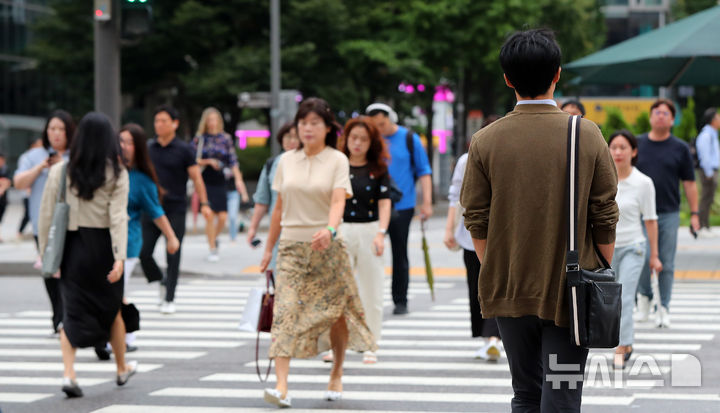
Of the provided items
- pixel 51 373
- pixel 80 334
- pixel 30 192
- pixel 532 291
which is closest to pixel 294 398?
pixel 80 334

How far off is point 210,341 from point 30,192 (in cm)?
198

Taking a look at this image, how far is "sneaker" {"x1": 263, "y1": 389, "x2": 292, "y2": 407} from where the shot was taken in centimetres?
684

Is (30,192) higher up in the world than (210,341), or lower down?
higher up

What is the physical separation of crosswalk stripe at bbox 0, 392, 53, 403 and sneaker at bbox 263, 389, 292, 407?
4.83ft

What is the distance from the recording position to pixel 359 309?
735 cm

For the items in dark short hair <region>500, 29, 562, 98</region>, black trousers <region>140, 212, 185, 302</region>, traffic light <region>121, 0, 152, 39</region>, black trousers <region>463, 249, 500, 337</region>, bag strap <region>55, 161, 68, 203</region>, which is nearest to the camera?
dark short hair <region>500, 29, 562, 98</region>

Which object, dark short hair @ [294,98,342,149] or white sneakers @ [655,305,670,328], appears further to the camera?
white sneakers @ [655,305,670,328]

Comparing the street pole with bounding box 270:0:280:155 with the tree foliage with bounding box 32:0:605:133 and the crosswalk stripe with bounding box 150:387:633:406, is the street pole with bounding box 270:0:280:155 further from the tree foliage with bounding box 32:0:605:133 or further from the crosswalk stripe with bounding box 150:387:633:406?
the crosswalk stripe with bounding box 150:387:633:406

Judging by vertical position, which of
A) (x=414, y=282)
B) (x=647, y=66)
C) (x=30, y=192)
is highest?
(x=647, y=66)

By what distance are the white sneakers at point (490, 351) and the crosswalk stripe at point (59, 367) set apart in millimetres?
2250

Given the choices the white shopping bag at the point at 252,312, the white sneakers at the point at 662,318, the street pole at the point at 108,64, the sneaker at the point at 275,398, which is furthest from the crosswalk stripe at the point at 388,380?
the street pole at the point at 108,64

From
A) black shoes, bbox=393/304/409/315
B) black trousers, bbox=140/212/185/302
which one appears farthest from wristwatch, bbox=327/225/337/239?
black shoes, bbox=393/304/409/315

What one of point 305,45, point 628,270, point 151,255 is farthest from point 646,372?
point 305,45

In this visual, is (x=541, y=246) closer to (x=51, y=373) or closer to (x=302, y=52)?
(x=51, y=373)
